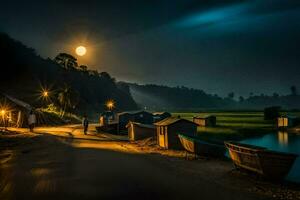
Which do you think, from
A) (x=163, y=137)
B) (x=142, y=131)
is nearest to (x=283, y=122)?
(x=142, y=131)

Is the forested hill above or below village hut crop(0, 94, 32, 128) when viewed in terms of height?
above

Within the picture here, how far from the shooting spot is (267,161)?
15.4 m

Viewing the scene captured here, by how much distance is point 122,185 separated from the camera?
13.4 meters

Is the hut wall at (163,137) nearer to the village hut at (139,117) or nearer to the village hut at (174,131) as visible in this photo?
the village hut at (174,131)

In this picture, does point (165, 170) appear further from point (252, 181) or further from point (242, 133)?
point (242, 133)

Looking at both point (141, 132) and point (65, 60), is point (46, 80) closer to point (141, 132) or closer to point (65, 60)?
point (65, 60)

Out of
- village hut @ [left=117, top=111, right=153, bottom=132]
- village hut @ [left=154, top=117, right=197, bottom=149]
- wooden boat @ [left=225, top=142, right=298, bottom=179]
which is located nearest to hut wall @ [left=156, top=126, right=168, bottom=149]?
village hut @ [left=154, top=117, right=197, bottom=149]

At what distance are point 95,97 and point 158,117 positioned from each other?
118 metres

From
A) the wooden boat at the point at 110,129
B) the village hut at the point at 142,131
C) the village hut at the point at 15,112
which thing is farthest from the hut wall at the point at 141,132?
the village hut at the point at 15,112

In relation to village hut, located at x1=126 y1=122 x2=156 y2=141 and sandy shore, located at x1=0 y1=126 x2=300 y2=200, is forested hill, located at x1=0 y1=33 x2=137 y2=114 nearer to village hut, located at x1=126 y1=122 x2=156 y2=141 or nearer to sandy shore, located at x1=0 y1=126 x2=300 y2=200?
village hut, located at x1=126 y1=122 x2=156 y2=141

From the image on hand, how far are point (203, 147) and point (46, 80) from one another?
120807 mm

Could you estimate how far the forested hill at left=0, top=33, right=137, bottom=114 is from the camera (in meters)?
103

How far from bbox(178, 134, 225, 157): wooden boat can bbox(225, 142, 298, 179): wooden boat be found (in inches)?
272

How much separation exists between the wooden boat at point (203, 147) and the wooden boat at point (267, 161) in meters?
6.92
